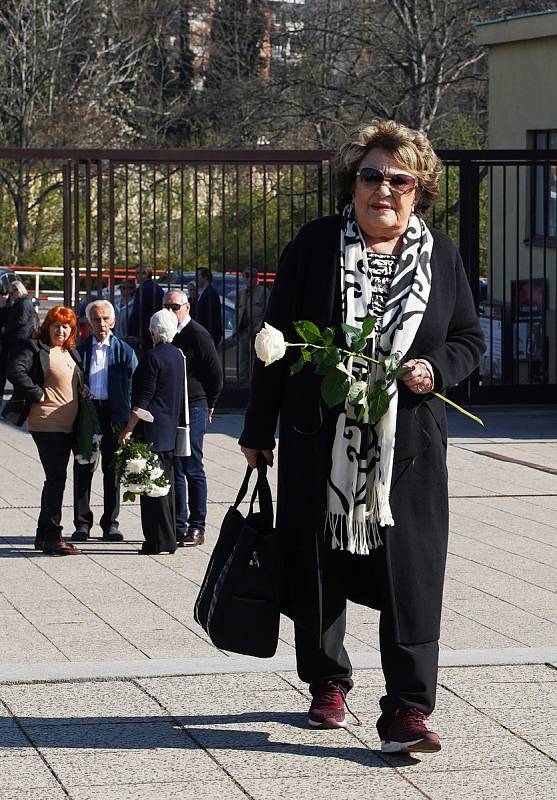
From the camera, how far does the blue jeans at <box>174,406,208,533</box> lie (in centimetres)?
900

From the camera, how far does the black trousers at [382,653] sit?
461 cm

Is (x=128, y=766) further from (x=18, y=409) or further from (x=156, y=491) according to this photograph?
(x=18, y=409)

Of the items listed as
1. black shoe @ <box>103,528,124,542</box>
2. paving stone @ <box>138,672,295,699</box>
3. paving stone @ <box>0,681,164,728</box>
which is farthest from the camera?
black shoe @ <box>103,528,124,542</box>

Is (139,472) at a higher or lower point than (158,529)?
higher

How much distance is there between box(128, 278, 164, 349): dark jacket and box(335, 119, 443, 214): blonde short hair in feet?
36.6

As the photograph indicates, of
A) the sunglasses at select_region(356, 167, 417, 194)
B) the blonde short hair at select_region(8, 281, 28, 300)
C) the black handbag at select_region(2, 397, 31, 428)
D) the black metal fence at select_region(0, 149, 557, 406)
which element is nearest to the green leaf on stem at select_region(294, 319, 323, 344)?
the sunglasses at select_region(356, 167, 417, 194)

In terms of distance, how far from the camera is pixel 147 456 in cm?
863

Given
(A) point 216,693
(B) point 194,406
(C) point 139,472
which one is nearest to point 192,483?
(B) point 194,406

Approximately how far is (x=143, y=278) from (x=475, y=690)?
11.2 metres

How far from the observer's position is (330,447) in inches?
183

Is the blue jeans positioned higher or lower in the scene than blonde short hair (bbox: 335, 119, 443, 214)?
lower

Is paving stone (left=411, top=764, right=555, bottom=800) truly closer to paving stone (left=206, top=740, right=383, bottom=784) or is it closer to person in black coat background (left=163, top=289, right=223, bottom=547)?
paving stone (left=206, top=740, right=383, bottom=784)

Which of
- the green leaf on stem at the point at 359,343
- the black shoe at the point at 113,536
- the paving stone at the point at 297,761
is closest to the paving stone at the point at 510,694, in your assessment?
the paving stone at the point at 297,761

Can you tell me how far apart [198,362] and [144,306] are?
6.85 metres
